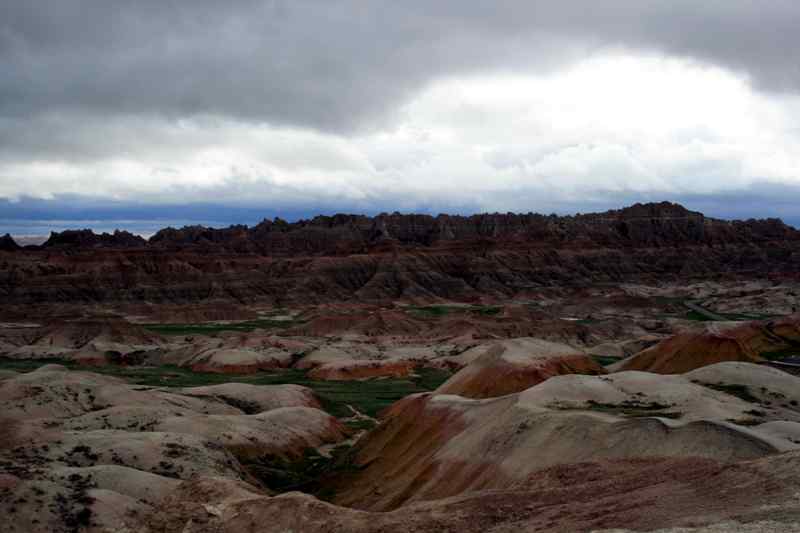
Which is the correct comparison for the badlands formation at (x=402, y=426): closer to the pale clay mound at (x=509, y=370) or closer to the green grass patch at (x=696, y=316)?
the pale clay mound at (x=509, y=370)

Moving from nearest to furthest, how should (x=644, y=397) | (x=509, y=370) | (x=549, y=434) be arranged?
1. (x=549, y=434)
2. (x=644, y=397)
3. (x=509, y=370)

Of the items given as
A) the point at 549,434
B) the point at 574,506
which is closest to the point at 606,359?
the point at 549,434

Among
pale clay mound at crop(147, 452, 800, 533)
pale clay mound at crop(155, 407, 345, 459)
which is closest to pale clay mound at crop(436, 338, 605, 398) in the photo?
pale clay mound at crop(155, 407, 345, 459)

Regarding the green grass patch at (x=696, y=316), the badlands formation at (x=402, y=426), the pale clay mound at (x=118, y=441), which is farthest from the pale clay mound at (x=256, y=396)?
the green grass patch at (x=696, y=316)

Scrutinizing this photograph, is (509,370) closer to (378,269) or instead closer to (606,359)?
(606,359)

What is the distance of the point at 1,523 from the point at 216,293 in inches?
5290

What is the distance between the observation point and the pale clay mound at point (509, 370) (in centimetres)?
5388

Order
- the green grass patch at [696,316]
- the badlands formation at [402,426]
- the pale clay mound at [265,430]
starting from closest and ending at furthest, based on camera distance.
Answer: the badlands formation at [402,426]
the pale clay mound at [265,430]
the green grass patch at [696,316]

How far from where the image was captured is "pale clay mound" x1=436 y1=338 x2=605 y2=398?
5388 centimetres

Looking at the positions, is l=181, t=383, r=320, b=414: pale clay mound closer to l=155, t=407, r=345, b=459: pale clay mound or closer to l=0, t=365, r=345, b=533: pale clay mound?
l=0, t=365, r=345, b=533: pale clay mound

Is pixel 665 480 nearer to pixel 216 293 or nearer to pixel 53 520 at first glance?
pixel 53 520

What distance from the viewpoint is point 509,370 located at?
55.1 metres

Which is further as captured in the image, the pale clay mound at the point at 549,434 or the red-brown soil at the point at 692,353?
the red-brown soil at the point at 692,353

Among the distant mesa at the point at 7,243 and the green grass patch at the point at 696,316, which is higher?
the distant mesa at the point at 7,243
